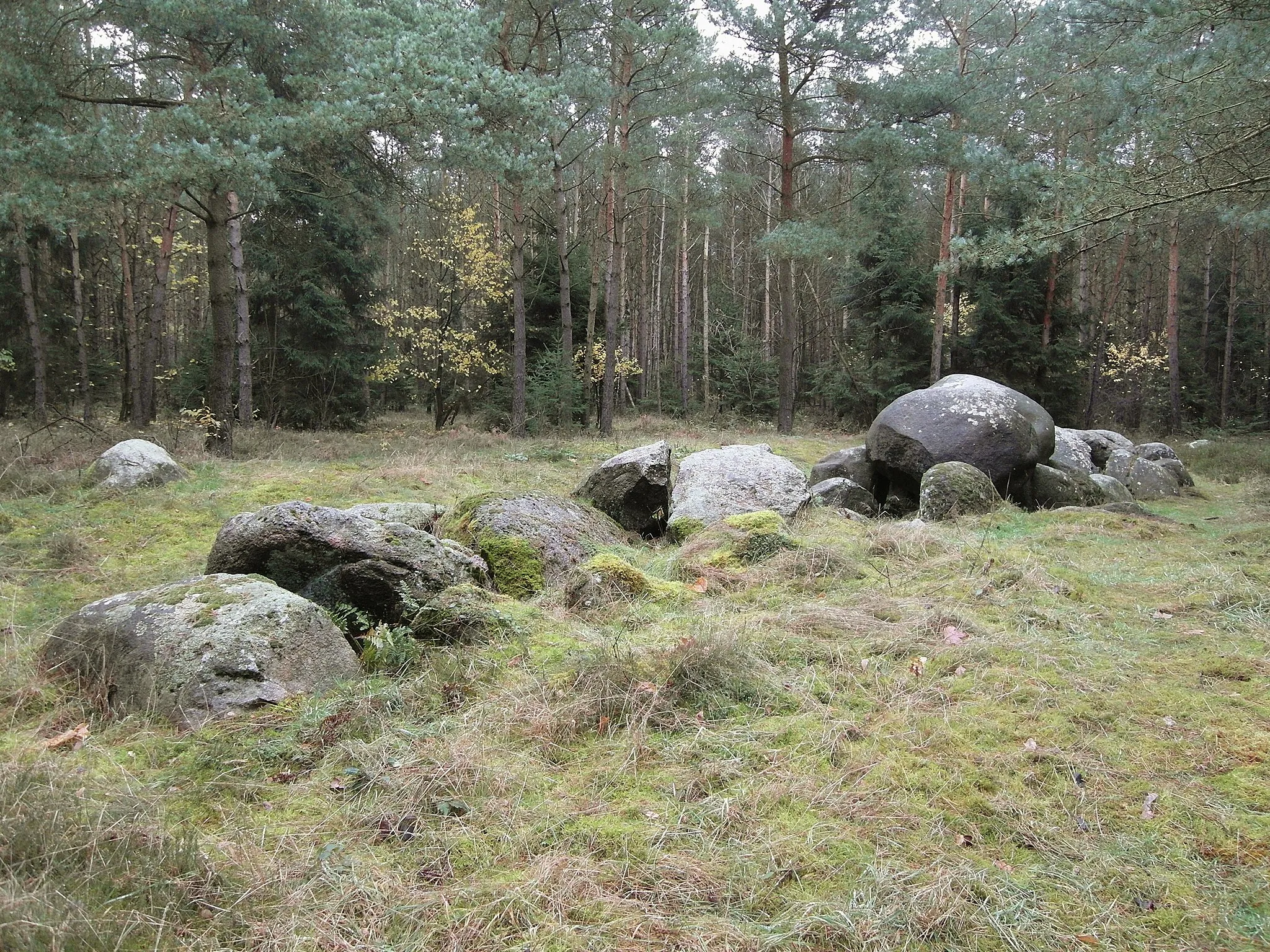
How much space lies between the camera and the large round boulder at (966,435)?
9.33 m

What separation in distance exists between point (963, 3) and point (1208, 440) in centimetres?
1212

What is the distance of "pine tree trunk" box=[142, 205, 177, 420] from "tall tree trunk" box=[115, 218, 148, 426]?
27 cm

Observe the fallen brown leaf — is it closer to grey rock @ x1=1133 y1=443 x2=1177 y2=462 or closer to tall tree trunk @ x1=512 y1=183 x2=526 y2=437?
tall tree trunk @ x1=512 y1=183 x2=526 y2=437

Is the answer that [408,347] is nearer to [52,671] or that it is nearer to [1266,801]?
[52,671]

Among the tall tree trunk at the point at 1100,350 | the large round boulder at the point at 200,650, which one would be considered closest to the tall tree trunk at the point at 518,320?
the large round boulder at the point at 200,650

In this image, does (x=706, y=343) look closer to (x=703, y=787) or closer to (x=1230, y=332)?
(x=1230, y=332)

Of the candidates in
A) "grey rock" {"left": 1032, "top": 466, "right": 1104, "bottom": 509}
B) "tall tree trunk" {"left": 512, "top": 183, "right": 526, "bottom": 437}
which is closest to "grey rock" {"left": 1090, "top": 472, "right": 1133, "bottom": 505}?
"grey rock" {"left": 1032, "top": 466, "right": 1104, "bottom": 509}

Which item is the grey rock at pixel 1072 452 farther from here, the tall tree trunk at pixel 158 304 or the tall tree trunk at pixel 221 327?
the tall tree trunk at pixel 158 304

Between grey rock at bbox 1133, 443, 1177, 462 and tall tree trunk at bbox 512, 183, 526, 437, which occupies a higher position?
tall tree trunk at bbox 512, 183, 526, 437

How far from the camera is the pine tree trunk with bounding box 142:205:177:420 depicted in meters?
14.6

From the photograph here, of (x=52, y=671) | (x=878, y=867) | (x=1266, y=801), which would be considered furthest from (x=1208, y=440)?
(x=52, y=671)

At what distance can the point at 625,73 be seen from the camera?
15414 millimetres

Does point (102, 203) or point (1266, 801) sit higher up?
point (102, 203)

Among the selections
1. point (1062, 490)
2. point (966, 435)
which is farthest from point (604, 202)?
point (1062, 490)
